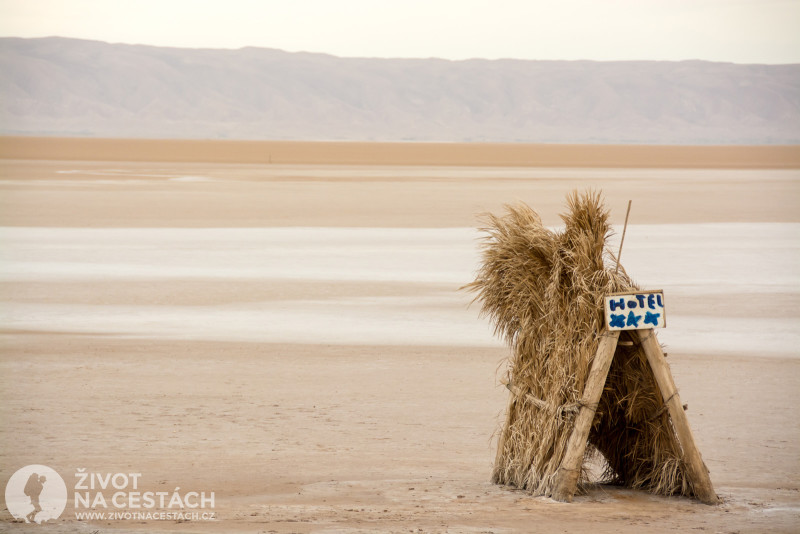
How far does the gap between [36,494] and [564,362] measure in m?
3.03

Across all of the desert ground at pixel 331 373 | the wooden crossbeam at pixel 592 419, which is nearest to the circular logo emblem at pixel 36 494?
the desert ground at pixel 331 373

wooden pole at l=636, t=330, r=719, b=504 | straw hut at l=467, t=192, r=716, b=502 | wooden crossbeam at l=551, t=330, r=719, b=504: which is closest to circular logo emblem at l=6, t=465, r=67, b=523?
straw hut at l=467, t=192, r=716, b=502

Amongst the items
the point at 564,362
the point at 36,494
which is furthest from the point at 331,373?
the point at 564,362

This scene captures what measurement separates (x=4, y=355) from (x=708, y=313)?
830cm

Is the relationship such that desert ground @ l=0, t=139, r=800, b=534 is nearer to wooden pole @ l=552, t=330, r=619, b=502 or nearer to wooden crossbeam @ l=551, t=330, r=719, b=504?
wooden crossbeam @ l=551, t=330, r=719, b=504

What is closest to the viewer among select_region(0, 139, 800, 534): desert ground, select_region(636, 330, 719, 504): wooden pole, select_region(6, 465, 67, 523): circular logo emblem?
select_region(6, 465, 67, 523): circular logo emblem

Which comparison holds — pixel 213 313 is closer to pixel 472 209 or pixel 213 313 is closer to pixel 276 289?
pixel 276 289

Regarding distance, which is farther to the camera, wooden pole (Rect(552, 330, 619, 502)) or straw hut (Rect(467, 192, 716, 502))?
straw hut (Rect(467, 192, 716, 502))

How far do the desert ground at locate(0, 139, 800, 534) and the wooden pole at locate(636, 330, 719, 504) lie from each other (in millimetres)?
96

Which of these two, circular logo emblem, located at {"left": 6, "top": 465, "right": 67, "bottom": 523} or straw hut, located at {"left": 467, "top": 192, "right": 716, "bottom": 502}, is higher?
straw hut, located at {"left": 467, "top": 192, "right": 716, "bottom": 502}

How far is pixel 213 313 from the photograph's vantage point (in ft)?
42.8

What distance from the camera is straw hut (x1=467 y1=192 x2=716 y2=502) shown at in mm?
5789

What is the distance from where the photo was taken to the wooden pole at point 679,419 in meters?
5.74

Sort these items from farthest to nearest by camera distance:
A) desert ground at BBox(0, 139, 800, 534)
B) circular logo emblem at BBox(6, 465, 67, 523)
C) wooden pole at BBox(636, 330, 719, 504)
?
desert ground at BBox(0, 139, 800, 534) < wooden pole at BBox(636, 330, 719, 504) < circular logo emblem at BBox(6, 465, 67, 523)
